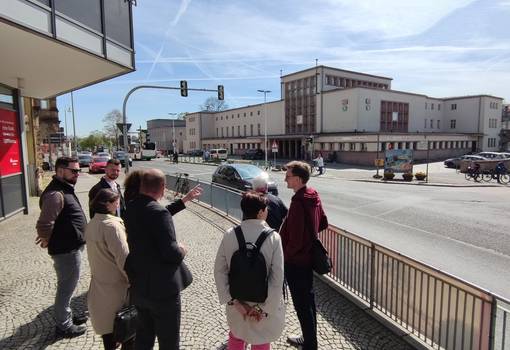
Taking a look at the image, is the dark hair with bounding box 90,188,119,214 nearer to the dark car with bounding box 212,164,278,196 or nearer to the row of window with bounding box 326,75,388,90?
the dark car with bounding box 212,164,278,196

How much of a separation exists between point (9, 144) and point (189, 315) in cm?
939

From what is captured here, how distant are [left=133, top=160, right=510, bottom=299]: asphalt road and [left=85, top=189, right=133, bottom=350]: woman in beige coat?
19.2 feet

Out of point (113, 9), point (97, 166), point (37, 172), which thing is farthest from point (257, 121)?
point (113, 9)

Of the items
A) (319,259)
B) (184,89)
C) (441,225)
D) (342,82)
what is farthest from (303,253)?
(342,82)

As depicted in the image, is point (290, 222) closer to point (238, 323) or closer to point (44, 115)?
point (238, 323)

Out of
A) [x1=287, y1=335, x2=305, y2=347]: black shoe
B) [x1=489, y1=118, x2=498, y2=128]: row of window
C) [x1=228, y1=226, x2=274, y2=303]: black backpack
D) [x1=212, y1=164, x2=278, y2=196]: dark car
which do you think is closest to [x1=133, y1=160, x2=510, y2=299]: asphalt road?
[x1=212, y1=164, x2=278, y2=196]: dark car

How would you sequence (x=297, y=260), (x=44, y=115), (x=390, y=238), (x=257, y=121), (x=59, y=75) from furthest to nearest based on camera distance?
(x=257, y=121) → (x=44, y=115) → (x=59, y=75) → (x=390, y=238) → (x=297, y=260)

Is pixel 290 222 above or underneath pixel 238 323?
above

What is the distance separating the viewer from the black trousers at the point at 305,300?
3.26 m

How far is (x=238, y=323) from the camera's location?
8.72 ft

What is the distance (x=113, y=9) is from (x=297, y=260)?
801 centimetres

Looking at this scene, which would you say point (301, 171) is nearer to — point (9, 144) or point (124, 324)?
point (124, 324)

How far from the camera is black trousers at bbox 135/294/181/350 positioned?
2.63m

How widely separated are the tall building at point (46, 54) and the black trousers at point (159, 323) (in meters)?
4.92
